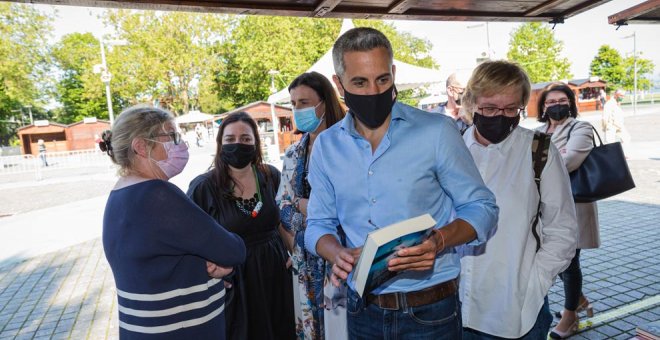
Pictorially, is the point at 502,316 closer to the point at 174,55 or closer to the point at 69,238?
the point at 69,238

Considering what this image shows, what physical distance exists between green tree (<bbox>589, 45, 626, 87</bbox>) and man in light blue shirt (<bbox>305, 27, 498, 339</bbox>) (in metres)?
76.3

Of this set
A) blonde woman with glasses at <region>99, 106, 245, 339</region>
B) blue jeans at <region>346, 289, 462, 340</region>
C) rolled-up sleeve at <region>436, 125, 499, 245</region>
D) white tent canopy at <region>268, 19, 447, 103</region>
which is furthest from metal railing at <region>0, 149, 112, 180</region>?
rolled-up sleeve at <region>436, 125, 499, 245</region>

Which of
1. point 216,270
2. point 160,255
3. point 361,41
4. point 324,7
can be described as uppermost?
point 324,7

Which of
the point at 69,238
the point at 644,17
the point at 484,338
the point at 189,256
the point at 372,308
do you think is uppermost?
the point at 644,17

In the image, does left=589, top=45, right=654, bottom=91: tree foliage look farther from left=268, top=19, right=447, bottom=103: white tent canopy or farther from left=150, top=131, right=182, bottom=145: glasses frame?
left=150, top=131, right=182, bottom=145: glasses frame

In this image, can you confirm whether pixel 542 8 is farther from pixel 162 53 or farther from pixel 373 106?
pixel 162 53

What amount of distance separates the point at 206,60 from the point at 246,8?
3799cm

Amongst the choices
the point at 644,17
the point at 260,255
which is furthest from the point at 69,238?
the point at 644,17

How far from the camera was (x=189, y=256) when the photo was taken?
2.16 m

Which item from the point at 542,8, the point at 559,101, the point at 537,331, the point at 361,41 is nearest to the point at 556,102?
the point at 559,101

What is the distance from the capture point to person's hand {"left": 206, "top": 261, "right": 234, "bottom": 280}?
2.29 meters

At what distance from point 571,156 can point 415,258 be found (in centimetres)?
264

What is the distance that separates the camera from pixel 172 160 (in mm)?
2316

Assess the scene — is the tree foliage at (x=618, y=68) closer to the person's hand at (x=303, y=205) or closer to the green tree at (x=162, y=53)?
the green tree at (x=162, y=53)
